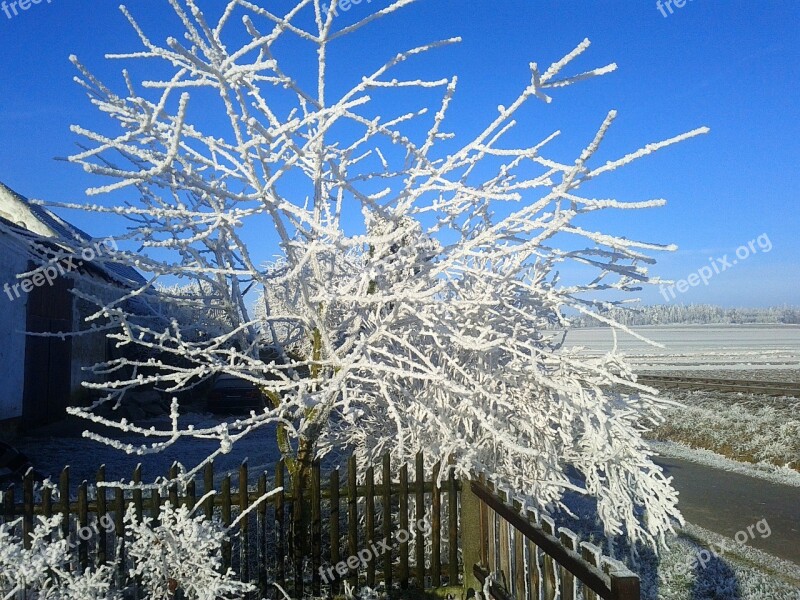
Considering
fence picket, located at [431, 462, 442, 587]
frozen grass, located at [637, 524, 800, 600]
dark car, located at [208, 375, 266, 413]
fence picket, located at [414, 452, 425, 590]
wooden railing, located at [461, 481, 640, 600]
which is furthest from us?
dark car, located at [208, 375, 266, 413]

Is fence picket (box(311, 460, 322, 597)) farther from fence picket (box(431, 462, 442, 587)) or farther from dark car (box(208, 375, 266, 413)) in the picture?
dark car (box(208, 375, 266, 413))

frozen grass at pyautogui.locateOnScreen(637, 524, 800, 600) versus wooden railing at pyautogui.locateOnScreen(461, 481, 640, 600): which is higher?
wooden railing at pyautogui.locateOnScreen(461, 481, 640, 600)

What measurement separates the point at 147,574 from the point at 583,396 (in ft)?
9.98

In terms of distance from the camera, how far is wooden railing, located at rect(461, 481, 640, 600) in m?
2.57

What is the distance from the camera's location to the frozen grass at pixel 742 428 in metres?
13.4

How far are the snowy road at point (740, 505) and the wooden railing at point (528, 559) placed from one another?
4255mm

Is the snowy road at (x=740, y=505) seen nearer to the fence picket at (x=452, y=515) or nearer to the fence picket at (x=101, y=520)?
the fence picket at (x=452, y=515)

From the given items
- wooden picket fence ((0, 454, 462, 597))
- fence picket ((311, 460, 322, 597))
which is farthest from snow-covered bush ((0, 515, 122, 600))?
fence picket ((311, 460, 322, 597))

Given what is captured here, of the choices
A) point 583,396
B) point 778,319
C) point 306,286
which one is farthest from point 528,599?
point 778,319

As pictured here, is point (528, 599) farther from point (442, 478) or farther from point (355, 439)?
point (355, 439)

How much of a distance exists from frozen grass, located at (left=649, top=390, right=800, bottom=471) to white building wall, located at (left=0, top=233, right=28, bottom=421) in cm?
1329

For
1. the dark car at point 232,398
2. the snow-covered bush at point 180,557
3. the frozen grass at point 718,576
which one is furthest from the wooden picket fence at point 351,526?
the dark car at point 232,398

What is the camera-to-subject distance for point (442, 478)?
498cm

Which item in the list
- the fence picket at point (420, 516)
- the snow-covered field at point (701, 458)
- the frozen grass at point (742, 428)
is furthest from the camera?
the frozen grass at point (742, 428)
